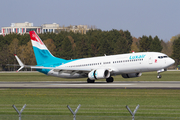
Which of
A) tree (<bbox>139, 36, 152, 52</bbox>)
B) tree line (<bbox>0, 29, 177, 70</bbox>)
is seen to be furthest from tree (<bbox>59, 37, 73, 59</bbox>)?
tree (<bbox>139, 36, 152, 52</bbox>)

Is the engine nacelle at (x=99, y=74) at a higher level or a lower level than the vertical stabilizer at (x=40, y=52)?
lower

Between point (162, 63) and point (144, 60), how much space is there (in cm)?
269

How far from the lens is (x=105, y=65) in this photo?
52312mm

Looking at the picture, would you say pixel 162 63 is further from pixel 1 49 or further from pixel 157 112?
pixel 1 49

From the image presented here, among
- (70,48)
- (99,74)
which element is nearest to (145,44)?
(70,48)

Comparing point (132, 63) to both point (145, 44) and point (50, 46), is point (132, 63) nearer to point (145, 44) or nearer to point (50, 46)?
point (145, 44)

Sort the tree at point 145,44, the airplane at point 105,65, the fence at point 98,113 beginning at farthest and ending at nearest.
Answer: the tree at point 145,44 < the airplane at point 105,65 < the fence at point 98,113

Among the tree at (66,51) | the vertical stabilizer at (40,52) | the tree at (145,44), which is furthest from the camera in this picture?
the tree at (145,44)

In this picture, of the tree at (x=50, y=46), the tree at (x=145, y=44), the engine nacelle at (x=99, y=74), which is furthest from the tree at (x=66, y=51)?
the engine nacelle at (x=99, y=74)

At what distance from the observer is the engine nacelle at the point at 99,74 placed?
49.7m

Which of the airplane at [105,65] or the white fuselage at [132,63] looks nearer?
the white fuselage at [132,63]

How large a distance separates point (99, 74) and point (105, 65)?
2947 mm

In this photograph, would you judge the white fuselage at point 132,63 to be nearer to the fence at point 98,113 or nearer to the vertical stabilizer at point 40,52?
the vertical stabilizer at point 40,52

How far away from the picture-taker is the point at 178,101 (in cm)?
2653
